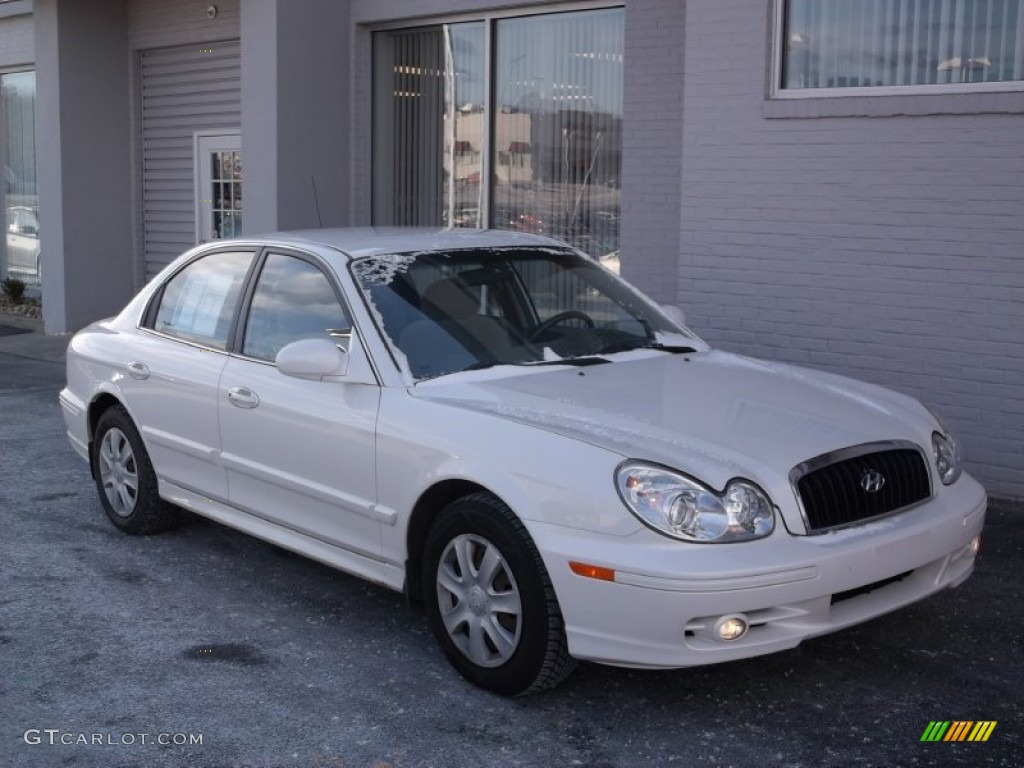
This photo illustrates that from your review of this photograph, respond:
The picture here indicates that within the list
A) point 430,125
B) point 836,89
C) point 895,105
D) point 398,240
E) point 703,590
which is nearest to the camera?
point 703,590

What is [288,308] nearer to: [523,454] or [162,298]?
[162,298]

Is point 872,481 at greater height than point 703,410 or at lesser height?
lesser

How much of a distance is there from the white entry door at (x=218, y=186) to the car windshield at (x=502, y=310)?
349 inches

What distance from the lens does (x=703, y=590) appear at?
156 inches

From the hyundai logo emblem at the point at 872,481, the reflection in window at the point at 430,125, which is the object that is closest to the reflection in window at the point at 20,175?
the reflection in window at the point at 430,125

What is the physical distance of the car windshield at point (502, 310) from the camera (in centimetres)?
515

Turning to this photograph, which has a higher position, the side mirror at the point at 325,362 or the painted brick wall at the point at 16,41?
the painted brick wall at the point at 16,41

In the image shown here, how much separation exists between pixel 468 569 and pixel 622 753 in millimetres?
822

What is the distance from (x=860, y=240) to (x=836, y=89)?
954mm

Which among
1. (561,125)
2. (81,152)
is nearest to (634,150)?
(561,125)

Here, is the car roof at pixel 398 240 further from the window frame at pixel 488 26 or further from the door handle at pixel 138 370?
the window frame at pixel 488 26

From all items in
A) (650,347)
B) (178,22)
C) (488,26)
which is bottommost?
(650,347)

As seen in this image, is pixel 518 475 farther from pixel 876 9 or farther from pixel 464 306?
pixel 876 9

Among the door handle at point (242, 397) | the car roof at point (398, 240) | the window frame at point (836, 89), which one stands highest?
the window frame at point (836, 89)
